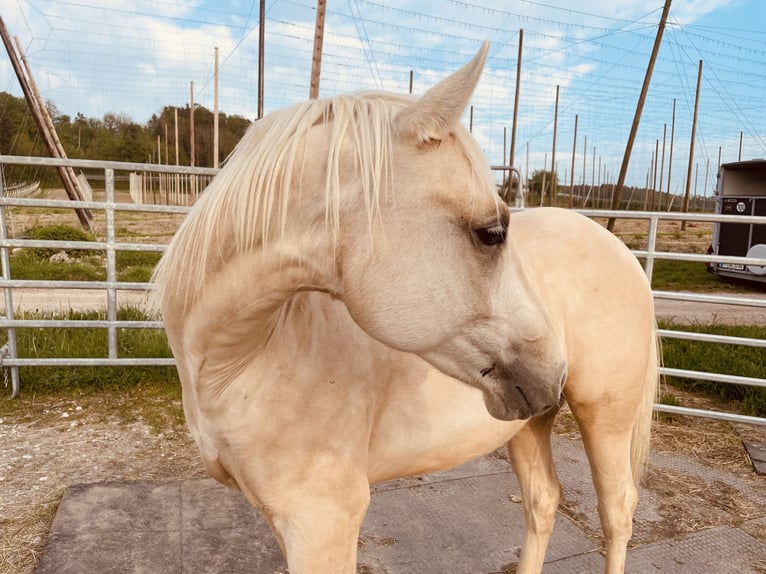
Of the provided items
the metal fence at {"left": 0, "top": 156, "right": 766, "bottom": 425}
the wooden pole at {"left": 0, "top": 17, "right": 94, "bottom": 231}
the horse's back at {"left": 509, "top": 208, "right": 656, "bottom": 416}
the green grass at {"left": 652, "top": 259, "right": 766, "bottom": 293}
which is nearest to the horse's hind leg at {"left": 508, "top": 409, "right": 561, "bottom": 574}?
the horse's back at {"left": 509, "top": 208, "right": 656, "bottom": 416}

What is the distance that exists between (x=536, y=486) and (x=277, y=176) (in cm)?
176

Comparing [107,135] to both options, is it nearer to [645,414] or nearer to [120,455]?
[120,455]

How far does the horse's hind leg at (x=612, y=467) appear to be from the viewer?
78.5 inches

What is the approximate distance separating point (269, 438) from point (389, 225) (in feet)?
2.06

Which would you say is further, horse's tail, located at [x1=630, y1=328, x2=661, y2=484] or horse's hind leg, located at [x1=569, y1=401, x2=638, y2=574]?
horse's tail, located at [x1=630, y1=328, x2=661, y2=484]

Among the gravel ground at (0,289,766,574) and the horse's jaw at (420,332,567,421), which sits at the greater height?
the horse's jaw at (420,332,567,421)

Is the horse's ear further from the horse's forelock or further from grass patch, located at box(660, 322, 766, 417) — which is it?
grass patch, located at box(660, 322, 766, 417)

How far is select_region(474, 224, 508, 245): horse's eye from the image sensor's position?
110 cm

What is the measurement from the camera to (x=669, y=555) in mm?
2477

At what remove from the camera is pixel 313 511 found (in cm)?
136

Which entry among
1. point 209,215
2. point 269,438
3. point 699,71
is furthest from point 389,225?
point 699,71

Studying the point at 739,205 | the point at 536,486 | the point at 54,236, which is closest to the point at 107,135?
the point at 54,236

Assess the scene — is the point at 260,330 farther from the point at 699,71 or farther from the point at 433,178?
the point at 699,71

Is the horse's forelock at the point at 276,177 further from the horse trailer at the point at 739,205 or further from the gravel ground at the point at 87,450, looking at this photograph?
the horse trailer at the point at 739,205
